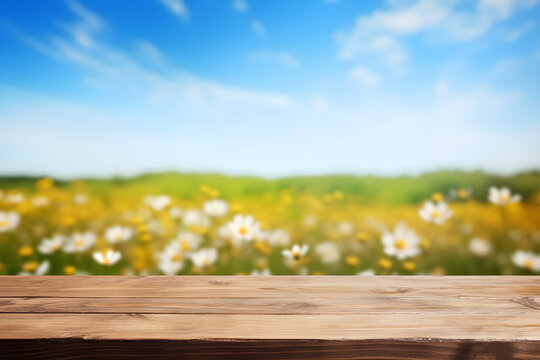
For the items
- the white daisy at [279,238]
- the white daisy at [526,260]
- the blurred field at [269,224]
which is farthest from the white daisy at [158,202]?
the white daisy at [526,260]

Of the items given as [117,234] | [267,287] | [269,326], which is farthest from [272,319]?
[117,234]

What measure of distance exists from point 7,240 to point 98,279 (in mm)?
778

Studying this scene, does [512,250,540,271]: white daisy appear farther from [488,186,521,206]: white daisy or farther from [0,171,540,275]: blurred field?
[488,186,521,206]: white daisy

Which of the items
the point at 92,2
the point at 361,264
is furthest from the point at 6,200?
the point at 361,264

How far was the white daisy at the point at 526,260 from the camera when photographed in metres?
1.51

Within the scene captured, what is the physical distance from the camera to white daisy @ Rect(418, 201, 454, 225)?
5.07ft

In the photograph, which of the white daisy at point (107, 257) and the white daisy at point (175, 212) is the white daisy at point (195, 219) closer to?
the white daisy at point (175, 212)

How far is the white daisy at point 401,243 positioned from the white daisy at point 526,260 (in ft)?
1.29

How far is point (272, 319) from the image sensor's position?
0.74m

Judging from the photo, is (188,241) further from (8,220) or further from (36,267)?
(8,220)

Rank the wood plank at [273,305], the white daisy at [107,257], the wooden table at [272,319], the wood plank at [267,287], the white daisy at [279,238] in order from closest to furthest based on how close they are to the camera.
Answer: the wooden table at [272,319] < the wood plank at [273,305] < the wood plank at [267,287] < the white daisy at [107,257] < the white daisy at [279,238]

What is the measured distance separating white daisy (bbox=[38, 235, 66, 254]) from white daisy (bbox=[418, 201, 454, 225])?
1.40 metres

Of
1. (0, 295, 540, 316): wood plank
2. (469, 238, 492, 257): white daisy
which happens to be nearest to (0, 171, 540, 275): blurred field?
(469, 238, 492, 257): white daisy

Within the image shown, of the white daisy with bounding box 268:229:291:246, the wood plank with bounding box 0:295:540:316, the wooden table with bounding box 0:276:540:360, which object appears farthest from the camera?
the white daisy with bounding box 268:229:291:246
